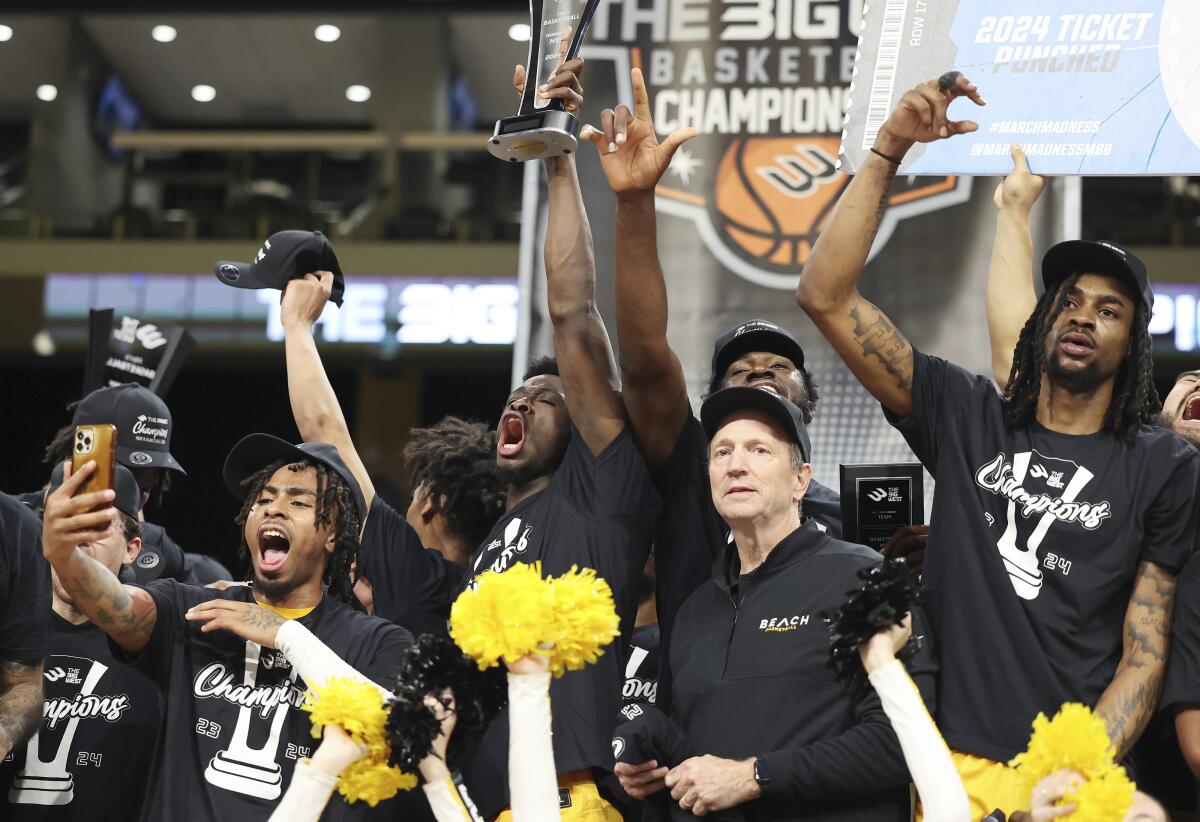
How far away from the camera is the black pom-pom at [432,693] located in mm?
2109

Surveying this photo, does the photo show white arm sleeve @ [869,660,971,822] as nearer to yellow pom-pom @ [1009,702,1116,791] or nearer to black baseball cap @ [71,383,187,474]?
yellow pom-pom @ [1009,702,1116,791]

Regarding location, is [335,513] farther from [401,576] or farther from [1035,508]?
[1035,508]

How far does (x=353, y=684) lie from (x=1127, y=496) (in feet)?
4.41

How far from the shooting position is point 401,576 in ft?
11.8

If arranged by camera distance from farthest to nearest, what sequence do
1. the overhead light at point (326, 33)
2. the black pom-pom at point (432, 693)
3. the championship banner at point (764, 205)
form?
the overhead light at point (326, 33)
the championship banner at point (764, 205)
the black pom-pom at point (432, 693)

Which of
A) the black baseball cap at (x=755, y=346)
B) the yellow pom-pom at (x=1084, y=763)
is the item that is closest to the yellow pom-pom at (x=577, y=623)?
the yellow pom-pom at (x=1084, y=763)

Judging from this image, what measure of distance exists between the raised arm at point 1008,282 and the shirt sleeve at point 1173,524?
1.62 feet

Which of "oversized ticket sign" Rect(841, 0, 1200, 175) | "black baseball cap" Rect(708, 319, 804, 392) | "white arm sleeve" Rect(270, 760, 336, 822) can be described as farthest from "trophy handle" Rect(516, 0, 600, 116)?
"white arm sleeve" Rect(270, 760, 336, 822)

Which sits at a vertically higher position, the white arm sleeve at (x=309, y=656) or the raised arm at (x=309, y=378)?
the raised arm at (x=309, y=378)

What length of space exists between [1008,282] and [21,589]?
2065 millimetres

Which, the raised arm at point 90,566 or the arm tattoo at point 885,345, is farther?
the arm tattoo at point 885,345

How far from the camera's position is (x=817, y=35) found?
473 centimetres

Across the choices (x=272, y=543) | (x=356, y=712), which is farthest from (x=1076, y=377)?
(x=272, y=543)

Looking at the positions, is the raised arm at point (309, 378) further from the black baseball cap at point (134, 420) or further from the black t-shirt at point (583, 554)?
the black t-shirt at point (583, 554)
